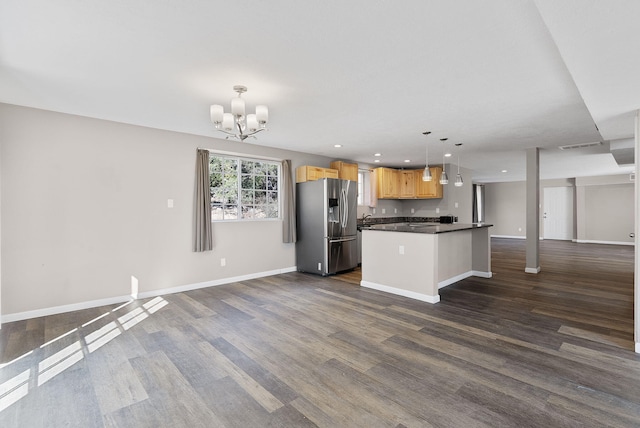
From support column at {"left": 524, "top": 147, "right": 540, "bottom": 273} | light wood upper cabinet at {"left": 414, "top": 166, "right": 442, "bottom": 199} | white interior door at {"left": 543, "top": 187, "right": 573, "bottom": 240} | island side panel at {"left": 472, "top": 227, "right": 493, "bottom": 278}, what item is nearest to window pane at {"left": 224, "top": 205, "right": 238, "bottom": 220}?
island side panel at {"left": 472, "top": 227, "right": 493, "bottom": 278}

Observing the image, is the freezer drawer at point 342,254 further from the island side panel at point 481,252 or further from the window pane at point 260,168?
the island side panel at point 481,252

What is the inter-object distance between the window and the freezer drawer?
1239mm

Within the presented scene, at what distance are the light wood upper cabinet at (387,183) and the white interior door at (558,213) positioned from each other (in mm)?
7483

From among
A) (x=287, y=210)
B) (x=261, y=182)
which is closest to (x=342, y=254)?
(x=287, y=210)

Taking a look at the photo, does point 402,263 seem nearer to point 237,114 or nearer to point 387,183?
point 237,114

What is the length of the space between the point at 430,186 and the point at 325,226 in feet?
12.0

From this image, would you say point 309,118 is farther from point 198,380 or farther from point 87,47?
point 198,380

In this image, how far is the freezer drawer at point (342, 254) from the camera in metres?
5.66

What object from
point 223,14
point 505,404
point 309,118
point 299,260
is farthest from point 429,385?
point 299,260

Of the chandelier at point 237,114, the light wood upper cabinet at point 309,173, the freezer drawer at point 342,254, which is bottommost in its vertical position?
the freezer drawer at point 342,254

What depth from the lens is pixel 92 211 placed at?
3889 millimetres

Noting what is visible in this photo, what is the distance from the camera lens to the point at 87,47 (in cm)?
219

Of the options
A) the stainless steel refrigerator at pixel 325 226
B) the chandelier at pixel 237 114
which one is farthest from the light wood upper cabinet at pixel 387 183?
the chandelier at pixel 237 114

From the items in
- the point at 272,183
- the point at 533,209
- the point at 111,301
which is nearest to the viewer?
the point at 111,301
